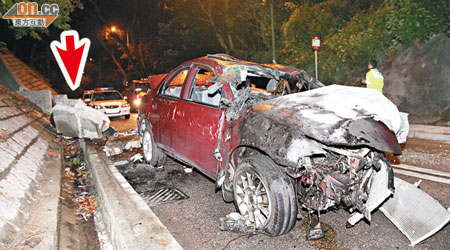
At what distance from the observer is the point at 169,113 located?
502 cm

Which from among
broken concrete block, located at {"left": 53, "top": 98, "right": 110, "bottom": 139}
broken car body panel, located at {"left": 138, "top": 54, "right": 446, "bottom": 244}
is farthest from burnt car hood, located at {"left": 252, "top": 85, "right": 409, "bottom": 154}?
broken concrete block, located at {"left": 53, "top": 98, "right": 110, "bottom": 139}

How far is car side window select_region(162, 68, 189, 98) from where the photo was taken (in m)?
5.34

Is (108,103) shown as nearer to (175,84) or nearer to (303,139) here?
(175,84)

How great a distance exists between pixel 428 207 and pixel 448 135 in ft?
18.0

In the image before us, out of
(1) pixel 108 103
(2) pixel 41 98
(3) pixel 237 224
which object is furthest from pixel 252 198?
(2) pixel 41 98

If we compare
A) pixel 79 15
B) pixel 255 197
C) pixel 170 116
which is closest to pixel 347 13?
pixel 170 116

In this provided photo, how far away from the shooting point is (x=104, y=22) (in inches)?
1185

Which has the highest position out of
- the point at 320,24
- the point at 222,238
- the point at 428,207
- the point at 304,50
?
the point at 320,24

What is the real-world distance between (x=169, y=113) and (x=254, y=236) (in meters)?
2.54

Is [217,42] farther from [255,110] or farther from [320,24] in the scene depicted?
[255,110]

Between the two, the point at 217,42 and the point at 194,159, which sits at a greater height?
the point at 217,42

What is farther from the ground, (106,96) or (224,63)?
(224,63)

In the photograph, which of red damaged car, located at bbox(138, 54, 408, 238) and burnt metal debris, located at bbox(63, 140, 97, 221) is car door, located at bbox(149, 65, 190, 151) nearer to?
red damaged car, located at bbox(138, 54, 408, 238)

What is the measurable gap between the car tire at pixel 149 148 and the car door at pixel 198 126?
1.24 meters
